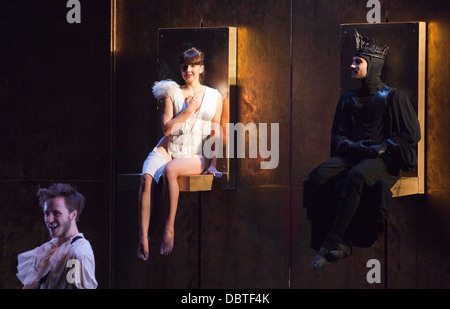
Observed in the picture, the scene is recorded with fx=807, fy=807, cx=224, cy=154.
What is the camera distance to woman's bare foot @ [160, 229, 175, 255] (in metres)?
6.56

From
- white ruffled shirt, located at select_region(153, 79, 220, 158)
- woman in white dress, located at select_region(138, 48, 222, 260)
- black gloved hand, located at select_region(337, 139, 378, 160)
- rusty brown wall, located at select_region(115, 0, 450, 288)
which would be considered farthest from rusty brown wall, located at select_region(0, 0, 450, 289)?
black gloved hand, located at select_region(337, 139, 378, 160)

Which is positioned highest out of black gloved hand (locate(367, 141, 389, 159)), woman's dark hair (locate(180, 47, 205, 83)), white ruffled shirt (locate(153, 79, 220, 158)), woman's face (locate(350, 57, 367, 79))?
woman's dark hair (locate(180, 47, 205, 83))

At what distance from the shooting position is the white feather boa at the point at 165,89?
21.3ft

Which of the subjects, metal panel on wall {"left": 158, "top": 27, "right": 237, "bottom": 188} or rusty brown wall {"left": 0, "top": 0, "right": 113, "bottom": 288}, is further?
rusty brown wall {"left": 0, "top": 0, "right": 113, "bottom": 288}

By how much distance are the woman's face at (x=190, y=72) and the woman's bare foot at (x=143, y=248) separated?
1353 mm

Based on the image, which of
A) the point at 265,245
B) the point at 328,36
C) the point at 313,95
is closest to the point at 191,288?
the point at 265,245

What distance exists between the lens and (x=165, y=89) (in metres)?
6.50

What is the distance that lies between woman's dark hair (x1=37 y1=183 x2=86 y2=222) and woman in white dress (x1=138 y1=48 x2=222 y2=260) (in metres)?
0.66

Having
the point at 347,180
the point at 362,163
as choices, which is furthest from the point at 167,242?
the point at 362,163

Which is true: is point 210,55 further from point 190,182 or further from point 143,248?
point 143,248

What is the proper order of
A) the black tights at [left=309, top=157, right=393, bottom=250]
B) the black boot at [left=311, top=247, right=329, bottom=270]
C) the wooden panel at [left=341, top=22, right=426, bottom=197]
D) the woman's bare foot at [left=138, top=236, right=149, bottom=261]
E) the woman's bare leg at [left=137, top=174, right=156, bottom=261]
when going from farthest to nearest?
the woman's bare foot at [left=138, top=236, right=149, bottom=261] → the woman's bare leg at [left=137, top=174, right=156, bottom=261] → the wooden panel at [left=341, top=22, right=426, bottom=197] → the black boot at [left=311, top=247, right=329, bottom=270] → the black tights at [left=309, top=157, right=393, bottom=250]

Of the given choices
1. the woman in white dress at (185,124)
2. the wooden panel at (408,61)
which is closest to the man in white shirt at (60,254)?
the woman in white dress at (185,124)

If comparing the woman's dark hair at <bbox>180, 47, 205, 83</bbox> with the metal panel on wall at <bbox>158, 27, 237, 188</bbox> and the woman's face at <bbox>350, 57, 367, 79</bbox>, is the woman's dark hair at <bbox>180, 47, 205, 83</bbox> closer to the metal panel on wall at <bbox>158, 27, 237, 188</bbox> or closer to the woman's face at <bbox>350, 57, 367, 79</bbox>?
the metal panel on wall at <bbox>158, 27, 237, 188</bbox>

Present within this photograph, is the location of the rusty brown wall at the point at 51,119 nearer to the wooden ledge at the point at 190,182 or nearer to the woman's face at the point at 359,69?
the wooden ledge at the point at 190,182
